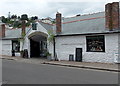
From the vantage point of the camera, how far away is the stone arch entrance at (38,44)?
2178 cm

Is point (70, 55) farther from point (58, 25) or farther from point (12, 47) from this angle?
point (12, 47)

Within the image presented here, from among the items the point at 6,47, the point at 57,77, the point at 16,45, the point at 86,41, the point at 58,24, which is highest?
the point at 58,24

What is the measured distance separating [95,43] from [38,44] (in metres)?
11.1

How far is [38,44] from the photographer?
2459 cm

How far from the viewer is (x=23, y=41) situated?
2275cm

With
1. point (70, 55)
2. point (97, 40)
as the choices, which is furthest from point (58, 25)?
point (97, 40)

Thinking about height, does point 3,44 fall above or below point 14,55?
above

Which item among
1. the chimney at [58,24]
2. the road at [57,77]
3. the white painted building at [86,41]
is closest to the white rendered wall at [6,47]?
the white painted building at [86,41]

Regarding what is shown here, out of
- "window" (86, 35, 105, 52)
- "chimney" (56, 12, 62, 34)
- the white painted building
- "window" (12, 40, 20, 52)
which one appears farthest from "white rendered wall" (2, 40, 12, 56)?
"window" (86, 35, 105, 52)

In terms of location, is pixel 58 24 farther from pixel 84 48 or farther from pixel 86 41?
pixel 84 48

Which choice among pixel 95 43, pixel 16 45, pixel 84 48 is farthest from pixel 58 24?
pixel 16 45

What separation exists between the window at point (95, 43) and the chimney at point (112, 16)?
1.47 metres

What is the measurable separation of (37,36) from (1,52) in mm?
9790

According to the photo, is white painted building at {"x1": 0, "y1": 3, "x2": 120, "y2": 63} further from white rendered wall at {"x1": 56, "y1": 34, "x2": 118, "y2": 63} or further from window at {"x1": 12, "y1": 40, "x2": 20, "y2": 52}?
window at {"x1": 12, "y1": 40, "x2": 20, "y2": 52}
